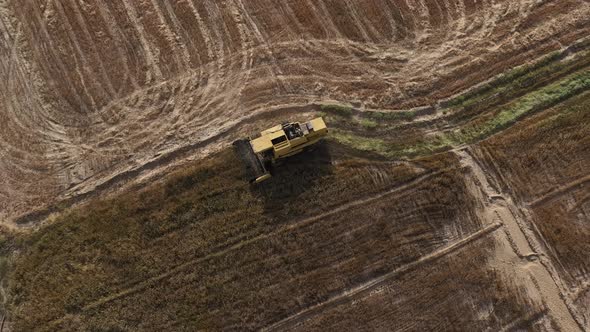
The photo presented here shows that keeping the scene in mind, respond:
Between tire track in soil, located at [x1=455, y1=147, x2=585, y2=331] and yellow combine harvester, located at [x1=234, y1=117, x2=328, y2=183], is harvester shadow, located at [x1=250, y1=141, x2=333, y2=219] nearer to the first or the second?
yellow combine harvester, located at [x1=234, y1=117, x2=328, y2=183]

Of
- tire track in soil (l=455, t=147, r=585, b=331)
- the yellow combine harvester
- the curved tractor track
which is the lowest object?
tire track in soil (l=455, t=147, r=585, b=331)

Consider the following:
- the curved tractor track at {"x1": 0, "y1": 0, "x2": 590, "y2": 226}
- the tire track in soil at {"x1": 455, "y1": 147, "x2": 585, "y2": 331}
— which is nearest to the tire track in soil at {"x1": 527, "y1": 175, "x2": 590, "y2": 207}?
the tire track in soil at {"x1": 455, "y1": 147, "x2": 585, "y2": 331}

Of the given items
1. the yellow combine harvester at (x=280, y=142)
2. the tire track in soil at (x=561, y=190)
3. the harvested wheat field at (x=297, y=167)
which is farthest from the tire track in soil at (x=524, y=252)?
the yellow combine harvester at (x=280, y=142)

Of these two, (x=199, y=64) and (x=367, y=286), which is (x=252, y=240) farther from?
(x=199, y=64)

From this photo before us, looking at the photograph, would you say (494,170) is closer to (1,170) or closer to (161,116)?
(161,116)

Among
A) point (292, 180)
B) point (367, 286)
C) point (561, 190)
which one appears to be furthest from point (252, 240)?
point (561, 190)

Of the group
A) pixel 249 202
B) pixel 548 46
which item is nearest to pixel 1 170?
pixel 249 202

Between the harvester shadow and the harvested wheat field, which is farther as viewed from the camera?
the harvester shadow
